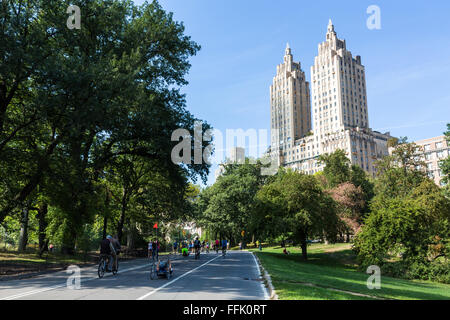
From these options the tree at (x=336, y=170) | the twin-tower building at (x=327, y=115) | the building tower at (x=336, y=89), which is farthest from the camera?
the building tower at (x=336, y=89)

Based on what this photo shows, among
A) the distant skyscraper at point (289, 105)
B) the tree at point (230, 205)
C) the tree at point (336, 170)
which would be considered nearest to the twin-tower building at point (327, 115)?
the distant skyscraper at point (289, 105)

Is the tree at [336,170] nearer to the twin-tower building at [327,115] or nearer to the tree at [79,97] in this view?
the tree at [79,97]

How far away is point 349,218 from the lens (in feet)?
191

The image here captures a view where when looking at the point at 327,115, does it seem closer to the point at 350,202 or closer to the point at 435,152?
the point at 435,152

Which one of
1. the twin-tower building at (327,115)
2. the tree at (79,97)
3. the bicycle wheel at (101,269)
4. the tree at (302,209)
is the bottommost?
the bicycle wheel at (101,269)

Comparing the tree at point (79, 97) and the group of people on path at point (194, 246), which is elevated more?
the tree at point (79, 97)

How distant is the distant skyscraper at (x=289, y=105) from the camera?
603ft

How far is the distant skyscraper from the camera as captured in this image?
184 m

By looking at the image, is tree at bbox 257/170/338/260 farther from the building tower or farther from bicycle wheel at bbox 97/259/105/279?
the building tower

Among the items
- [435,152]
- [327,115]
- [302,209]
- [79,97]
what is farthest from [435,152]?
[79,97]
